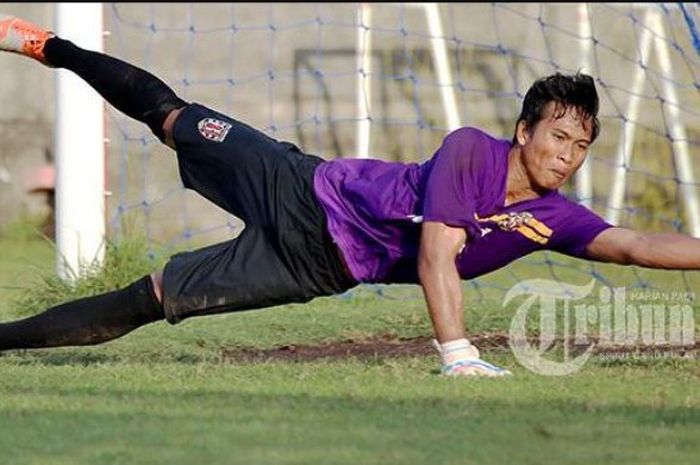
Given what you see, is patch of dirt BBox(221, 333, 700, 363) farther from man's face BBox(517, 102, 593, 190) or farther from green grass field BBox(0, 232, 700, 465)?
man's face BBox(517, 102, 593, 190)

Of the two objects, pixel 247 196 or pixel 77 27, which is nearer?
pixel 247 196

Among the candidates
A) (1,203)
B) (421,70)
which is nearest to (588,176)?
(421,70)

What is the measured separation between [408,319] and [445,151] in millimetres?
2806

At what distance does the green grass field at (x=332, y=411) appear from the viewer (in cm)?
530

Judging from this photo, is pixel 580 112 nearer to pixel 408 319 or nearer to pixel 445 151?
pixel 445 151

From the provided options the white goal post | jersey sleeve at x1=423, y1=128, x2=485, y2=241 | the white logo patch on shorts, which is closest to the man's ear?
jersey sleeve at x1=423, y1=128, x2=485, y2=241

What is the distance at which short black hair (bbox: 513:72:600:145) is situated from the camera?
22.3 feet

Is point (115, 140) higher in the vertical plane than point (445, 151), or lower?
higher

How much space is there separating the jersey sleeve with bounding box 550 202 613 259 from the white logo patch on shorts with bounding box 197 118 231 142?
4.55ft

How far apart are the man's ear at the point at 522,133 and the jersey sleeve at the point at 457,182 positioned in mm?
177

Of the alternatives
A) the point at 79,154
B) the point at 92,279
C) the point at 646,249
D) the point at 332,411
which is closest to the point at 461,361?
the point at 332,411

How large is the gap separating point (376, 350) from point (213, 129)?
1691mm

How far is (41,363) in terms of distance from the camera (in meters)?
7.69

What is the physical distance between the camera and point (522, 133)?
686 centimetres
